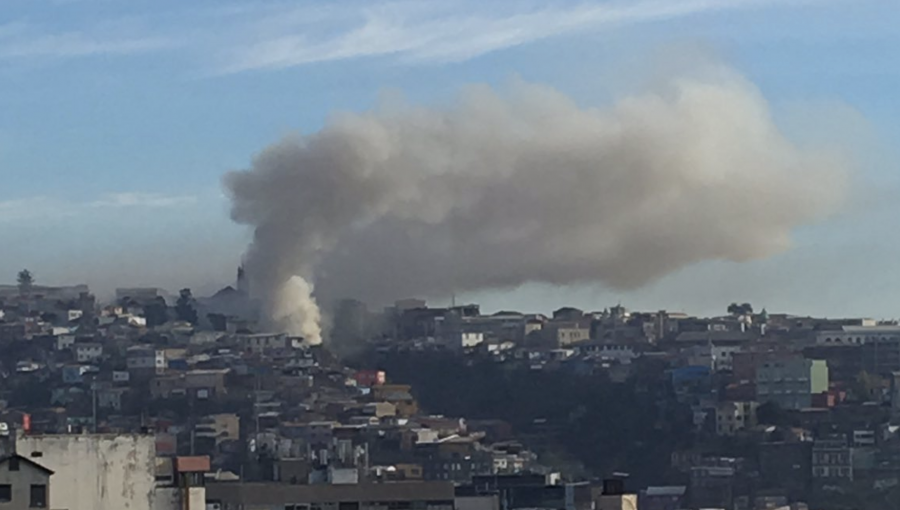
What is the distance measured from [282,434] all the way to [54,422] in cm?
871

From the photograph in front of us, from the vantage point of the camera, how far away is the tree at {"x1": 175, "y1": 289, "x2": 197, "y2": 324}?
155875 mm

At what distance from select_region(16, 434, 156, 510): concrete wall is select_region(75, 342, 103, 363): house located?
354 ft

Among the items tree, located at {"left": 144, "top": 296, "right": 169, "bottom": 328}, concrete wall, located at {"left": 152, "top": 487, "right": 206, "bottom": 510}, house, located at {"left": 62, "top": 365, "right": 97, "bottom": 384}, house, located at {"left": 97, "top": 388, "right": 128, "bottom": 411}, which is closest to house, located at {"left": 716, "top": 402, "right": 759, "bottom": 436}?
house, located at {"left": 97, "top": 388, "right": 128, "bottom": 411}

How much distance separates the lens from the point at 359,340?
146500mm

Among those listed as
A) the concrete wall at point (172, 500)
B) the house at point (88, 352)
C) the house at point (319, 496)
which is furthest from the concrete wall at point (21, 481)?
the house at point (88, 352)

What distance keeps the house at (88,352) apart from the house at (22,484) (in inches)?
4304

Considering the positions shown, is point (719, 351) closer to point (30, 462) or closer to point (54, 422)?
point (54, 422)

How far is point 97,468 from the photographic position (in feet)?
94.4

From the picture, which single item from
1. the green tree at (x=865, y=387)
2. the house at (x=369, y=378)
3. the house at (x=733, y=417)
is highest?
the house at (x=369, y=378)

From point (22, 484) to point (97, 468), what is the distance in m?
1.44

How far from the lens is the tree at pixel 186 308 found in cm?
15588

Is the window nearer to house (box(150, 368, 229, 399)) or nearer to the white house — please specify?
house (box(150, 368, 229, 399))

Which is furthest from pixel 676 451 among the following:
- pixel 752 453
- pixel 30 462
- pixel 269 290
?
pixel 30 462

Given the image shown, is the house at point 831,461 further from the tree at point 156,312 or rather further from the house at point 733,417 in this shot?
the tree at point 156,312
